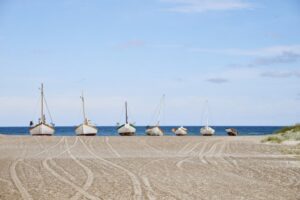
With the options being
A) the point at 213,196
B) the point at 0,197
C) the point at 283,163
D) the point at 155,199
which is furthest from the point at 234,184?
the point at 283,163

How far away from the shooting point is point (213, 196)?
14773 mm

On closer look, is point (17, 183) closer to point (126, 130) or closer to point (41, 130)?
point (41, 130)

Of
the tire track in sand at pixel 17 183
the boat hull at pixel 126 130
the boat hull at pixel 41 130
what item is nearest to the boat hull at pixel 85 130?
the boat hull at pixel 41 130

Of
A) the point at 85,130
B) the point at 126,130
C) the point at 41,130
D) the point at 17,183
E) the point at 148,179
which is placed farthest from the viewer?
the point at 126,130

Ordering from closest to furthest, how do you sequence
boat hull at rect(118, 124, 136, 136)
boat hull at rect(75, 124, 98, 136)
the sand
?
the sand
boat hull at rect(75, 124, 98, 136)
boat hull at rect(118, 124, 136, 136)

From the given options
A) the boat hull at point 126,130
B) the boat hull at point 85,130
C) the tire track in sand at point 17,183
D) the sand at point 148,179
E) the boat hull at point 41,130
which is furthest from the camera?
the boat hull at point 126,130

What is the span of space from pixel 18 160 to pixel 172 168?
8193 mm

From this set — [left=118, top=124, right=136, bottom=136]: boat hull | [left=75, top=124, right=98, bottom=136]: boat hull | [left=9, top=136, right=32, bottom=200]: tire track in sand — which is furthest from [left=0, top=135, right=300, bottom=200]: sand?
[left=118, top=124, right=136, bottom=136]: boat hull

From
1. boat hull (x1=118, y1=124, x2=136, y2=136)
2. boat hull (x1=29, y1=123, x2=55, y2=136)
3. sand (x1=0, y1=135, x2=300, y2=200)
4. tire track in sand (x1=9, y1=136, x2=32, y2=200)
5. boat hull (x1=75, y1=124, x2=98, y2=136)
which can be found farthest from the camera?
boat hull (x1=118, y1=124, x2=136, y2=136)

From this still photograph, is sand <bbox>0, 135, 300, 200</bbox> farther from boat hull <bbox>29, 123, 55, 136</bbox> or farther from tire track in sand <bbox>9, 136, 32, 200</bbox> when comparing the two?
boat hull <bbox>29, 123, 55, 136</bbox>

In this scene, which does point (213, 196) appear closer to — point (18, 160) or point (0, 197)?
point (0, 197)

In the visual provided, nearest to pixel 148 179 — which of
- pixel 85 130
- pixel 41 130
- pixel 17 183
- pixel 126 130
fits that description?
pixel 17 183

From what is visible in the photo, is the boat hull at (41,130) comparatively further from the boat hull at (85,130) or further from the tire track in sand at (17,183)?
the tire track in sand at (17,183)

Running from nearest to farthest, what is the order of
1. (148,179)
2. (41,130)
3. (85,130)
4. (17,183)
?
(17,183)
(148,179)
(41,130)
(85,130)
